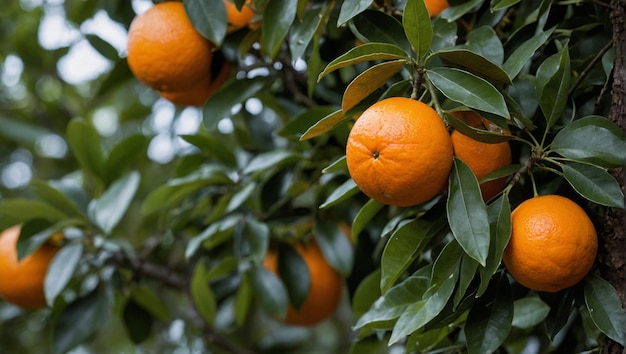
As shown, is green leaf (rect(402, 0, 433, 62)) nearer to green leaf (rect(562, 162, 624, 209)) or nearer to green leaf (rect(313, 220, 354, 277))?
green leaf (rect(562, 162, 624, 209))

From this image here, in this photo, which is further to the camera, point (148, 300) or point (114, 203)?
point (148, 300)

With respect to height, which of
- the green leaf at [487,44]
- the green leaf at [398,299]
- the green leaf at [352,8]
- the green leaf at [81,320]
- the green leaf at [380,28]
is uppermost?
the green leaf at [352,8]

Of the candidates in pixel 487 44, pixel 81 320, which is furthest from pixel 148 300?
pixel 487 44

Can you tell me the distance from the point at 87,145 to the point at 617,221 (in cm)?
130

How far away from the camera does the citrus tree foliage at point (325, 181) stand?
3.20 ft

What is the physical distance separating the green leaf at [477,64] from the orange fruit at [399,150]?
0.08 metres

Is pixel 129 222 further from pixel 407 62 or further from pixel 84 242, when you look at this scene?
pixel 407 62

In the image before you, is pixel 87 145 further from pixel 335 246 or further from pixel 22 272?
pixel 335 246

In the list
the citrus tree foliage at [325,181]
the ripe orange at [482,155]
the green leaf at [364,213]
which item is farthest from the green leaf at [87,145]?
the ripe orange at [482,155]

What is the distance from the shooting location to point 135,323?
6.44ft

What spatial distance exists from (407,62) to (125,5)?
0.91 meters

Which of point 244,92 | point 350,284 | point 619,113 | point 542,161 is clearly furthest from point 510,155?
point 350,284

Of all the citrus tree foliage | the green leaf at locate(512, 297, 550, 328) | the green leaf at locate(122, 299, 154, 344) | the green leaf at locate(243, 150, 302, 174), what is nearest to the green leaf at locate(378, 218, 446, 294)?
the citrus tree foliage

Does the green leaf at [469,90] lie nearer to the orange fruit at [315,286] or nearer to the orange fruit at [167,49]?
the orange fruit at [167,49]
